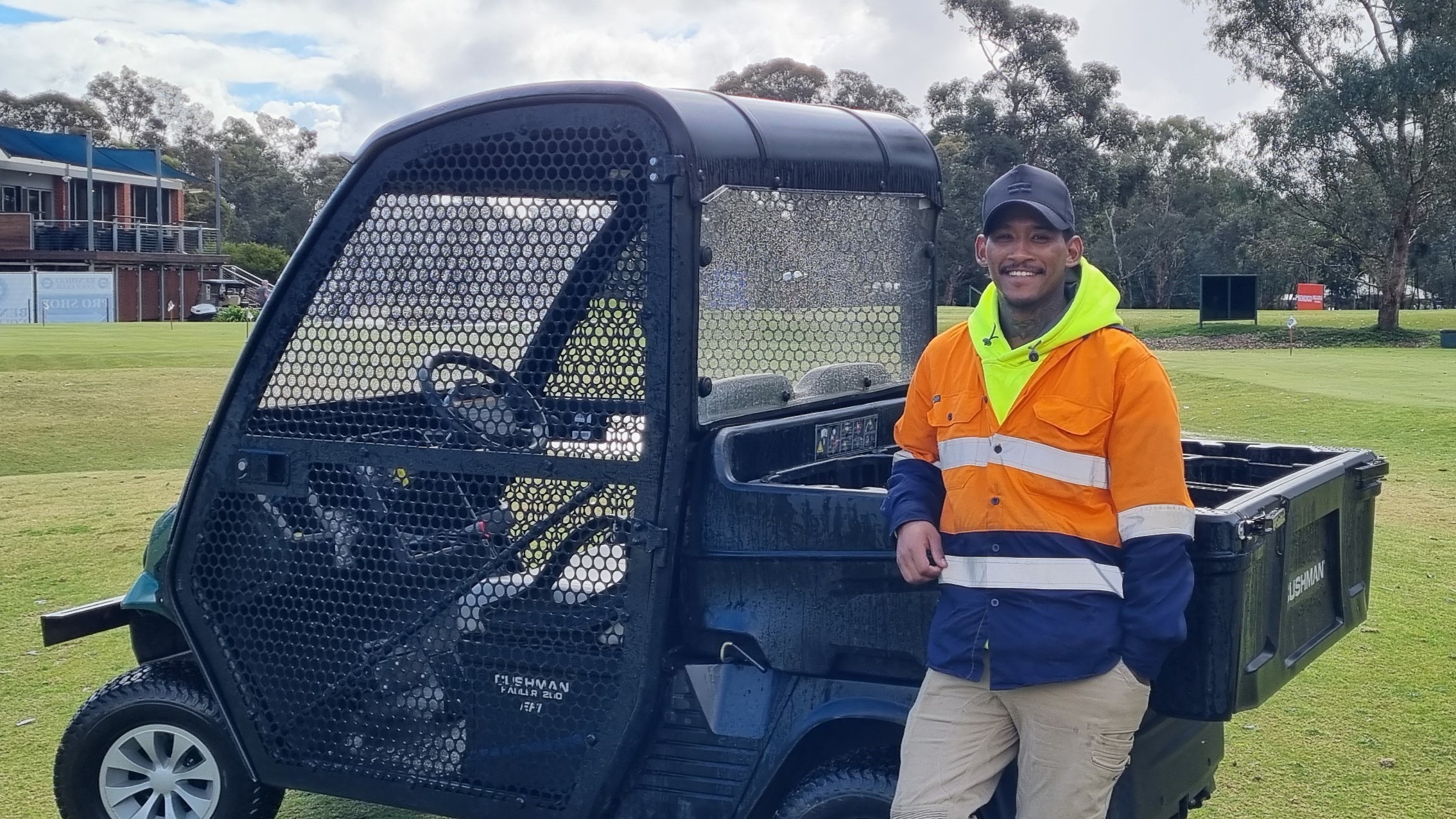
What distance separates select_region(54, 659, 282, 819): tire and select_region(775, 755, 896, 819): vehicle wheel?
5.76 feet

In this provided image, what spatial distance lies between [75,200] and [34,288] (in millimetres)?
13989

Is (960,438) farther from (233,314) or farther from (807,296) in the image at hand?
(233,314)

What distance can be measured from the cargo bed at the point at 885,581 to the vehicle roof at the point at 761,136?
0.66m

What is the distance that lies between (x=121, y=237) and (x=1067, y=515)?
62.0 meters

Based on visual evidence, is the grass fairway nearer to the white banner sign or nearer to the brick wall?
the white banner sign

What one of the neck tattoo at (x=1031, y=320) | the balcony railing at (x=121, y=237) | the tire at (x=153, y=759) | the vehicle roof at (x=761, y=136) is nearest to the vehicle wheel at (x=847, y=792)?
the neck tattoo at (x=1031, y=320)

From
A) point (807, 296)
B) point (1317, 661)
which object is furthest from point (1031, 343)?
point (1317, 661)

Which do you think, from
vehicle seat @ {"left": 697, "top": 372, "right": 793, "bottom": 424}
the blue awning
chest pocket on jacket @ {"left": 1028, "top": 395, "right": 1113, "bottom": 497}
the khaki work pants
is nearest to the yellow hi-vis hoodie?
chest pocket on jacket @ {"left": 1028, "top": 395, "right": 1113, "bottom": 497}

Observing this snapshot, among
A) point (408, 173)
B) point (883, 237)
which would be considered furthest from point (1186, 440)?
point (408, 173)

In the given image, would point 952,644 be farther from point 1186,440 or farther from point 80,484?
point 80,484

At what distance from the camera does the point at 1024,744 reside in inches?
119

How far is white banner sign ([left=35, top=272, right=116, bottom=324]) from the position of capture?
50.2 m

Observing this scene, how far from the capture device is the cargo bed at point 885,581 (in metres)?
2.91

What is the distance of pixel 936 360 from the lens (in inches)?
128
